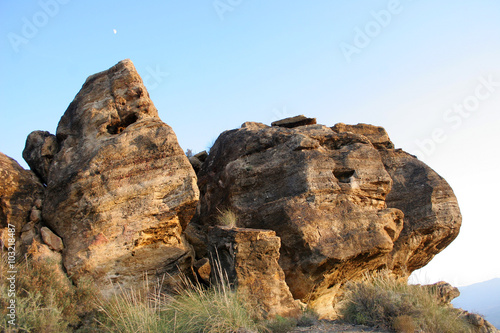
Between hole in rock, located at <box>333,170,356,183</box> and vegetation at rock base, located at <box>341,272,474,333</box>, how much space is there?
3670 millimetres

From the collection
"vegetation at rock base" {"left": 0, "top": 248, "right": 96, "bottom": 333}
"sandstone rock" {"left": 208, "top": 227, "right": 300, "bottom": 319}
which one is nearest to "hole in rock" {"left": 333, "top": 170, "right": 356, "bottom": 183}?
"sandstone rock" {"left": 208, "top": 227, "right": 300, "bottom": 319}

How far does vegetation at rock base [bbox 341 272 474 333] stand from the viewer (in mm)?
9609

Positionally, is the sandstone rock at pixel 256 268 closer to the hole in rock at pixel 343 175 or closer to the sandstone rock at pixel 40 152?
the hole in rock at pixel 343 175

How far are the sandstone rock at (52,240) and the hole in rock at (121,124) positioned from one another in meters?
3.60

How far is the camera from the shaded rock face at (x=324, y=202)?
1189 centimetres

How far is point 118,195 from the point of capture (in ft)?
37.5

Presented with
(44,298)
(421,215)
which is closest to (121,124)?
(44,298)

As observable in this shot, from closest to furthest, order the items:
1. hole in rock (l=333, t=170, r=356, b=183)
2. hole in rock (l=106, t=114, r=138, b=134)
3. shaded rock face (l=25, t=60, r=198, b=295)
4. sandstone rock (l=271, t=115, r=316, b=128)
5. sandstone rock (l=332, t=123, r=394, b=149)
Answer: shaded rock face (l=25, t=60, r=198, b=295) → hole in rock (l=106, t=114, r=138, b=134) → hole in rock (l=333, t=170, r=356, b=183) → sandstone rock (l=271, t=115, r=316, b=128) → sandstone rock (l=332, t=123, r=394, b=149)

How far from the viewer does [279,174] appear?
43.8 feet

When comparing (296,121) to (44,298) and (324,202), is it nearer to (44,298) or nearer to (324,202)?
(324,202)

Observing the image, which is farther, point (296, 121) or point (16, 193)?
point (296, 121)

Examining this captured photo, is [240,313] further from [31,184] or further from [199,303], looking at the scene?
[31,184]

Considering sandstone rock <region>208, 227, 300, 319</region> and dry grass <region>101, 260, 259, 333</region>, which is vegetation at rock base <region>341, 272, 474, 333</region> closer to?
sandstone rock <region>208, 227, 300, 319</region>

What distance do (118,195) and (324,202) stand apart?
6.01 metres
